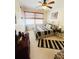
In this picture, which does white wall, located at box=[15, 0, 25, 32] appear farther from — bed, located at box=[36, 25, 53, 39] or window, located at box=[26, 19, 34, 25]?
bed, located at box=[36, 25, 53, 39]

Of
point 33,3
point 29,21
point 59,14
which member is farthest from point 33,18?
point 59,14

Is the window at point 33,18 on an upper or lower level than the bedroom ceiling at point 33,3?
lower

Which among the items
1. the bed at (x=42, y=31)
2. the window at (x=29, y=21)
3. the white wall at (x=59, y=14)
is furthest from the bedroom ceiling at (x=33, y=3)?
the bed at (x=42, y=31)

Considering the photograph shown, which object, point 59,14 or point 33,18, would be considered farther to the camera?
point 33,18

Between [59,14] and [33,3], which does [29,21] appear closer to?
[33,3]

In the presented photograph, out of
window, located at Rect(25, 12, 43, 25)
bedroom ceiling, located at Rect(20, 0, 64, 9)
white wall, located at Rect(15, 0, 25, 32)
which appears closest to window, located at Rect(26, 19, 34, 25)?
window, located at Rect(25, 12, 43, 25)

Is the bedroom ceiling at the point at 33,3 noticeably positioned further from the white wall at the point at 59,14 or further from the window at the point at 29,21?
the window at the point at 29,21

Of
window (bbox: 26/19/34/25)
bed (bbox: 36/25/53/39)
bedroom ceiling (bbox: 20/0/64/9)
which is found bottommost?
bed (bbox: 36/25/53/39)

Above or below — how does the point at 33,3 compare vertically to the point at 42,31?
above

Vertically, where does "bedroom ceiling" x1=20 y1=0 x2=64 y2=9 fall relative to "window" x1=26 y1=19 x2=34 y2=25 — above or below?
above

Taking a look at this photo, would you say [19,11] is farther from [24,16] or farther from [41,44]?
[41,44]

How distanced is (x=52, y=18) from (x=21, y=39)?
0.91 metres
